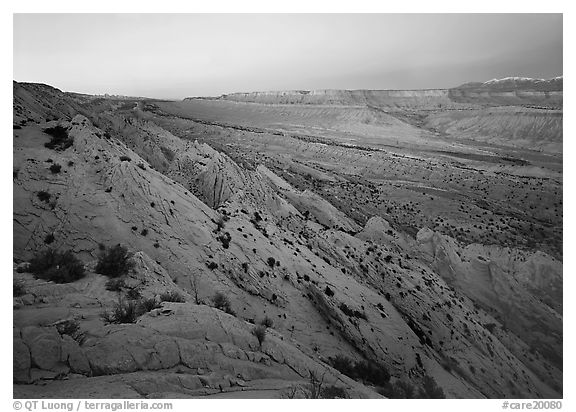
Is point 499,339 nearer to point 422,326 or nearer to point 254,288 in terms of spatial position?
point 422,326

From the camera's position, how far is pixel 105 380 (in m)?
3.34

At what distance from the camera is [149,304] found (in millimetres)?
4008

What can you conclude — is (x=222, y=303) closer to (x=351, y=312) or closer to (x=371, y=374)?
(x=371, y=374)

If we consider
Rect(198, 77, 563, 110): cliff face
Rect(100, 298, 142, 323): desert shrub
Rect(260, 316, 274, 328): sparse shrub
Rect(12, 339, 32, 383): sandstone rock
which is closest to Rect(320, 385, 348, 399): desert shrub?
Rect(260, 316, 274, 328): sparse shrub

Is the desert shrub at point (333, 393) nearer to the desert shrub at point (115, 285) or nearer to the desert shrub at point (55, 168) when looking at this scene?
the desert shrub at point (115, 285)

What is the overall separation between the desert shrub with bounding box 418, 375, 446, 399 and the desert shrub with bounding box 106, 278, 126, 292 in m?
4.61

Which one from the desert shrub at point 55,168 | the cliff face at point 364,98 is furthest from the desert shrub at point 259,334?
the cliff face at point 364,98

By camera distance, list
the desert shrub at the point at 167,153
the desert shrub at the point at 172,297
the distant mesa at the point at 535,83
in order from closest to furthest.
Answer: the desert shrub at the point at 172,297, the distant mesa at the point at 535,83, the desert shrub at the point at 167,153

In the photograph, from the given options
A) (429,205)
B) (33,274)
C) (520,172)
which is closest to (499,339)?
(429,205)

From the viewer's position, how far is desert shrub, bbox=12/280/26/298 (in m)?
3.94

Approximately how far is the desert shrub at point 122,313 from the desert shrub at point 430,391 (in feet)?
14.0

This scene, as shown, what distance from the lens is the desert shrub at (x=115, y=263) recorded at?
445cm

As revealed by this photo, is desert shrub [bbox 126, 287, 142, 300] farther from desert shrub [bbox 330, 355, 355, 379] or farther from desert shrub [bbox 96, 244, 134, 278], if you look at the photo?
desert shrub [bbox 330, 355, 355, 379]
